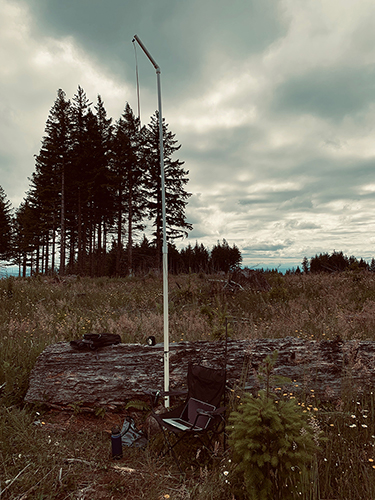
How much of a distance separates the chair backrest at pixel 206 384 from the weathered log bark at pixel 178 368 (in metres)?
0.49

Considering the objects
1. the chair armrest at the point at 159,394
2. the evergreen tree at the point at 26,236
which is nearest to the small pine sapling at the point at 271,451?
the chair armrest at the point at 159,394

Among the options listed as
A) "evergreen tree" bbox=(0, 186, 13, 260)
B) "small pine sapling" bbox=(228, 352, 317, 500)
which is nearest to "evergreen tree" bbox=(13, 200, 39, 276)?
"evergreen tree" bbox=(0, 186, 13, 260)

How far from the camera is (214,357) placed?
4.71 metres

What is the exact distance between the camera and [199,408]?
399cm

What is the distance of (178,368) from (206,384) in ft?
2.59

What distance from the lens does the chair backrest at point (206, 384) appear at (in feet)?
→ 12.6

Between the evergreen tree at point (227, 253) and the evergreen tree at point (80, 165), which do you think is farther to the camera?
the evergreen tree at point (227, 253)

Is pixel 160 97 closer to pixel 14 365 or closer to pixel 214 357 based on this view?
pixel 214 357

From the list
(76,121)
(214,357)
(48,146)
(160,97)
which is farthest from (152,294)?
(76,121)

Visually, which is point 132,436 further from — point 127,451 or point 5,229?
point 5,229

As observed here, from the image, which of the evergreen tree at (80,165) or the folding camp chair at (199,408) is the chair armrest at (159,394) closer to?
the folding camp chair at (199,408)

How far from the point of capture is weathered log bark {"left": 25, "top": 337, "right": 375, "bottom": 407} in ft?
14.6

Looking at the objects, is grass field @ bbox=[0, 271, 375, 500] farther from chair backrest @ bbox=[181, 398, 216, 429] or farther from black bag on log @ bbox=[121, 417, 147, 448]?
chair backrest @ bbox=[181, 398, 216, 429]

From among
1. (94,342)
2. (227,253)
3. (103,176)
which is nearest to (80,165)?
(103,176)
